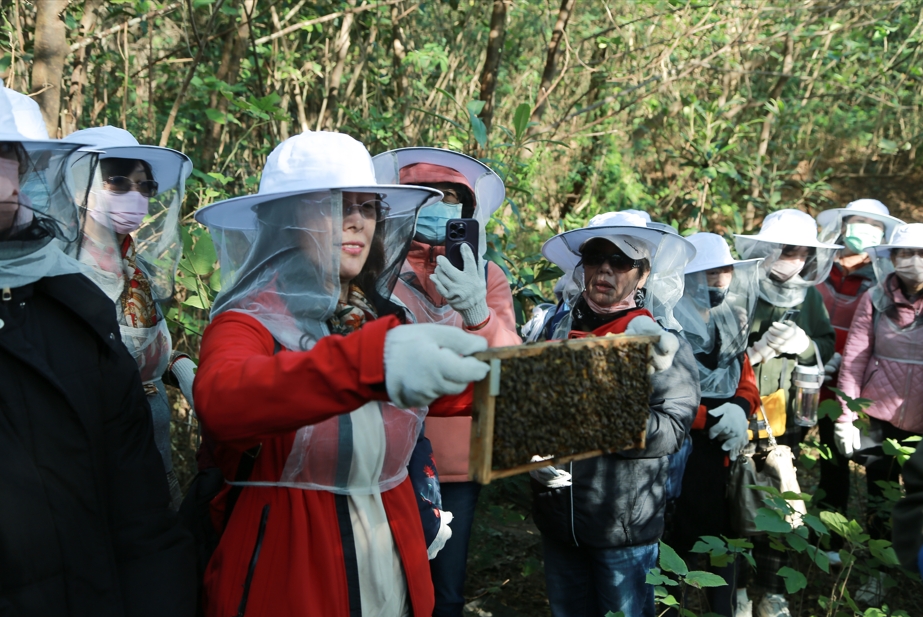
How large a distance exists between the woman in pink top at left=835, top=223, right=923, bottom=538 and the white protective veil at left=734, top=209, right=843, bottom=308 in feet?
1.05

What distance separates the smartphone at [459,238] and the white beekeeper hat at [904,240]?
9.35ft

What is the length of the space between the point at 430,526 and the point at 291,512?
1.59 feet

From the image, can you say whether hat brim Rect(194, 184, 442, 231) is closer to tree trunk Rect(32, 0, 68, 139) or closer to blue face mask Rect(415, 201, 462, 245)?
blue face mask Rect(415, 201, 462, 245)

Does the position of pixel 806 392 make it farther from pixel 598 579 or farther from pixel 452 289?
pixel 452 289

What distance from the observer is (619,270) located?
9.52 ft

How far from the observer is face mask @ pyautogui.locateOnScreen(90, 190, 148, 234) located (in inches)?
104

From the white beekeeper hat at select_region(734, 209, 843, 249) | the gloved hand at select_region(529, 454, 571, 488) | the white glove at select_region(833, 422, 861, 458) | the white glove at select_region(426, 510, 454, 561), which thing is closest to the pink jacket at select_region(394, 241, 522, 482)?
the gloved hand at select_region(529, 454, 571, 488)

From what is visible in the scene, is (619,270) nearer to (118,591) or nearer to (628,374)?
(628,374)

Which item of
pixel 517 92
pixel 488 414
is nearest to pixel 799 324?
pixel 488 414

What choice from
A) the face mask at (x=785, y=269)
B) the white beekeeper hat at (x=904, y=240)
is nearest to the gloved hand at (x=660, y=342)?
→ the face mask at (x=785, y=269)

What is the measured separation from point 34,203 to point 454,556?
188 cm

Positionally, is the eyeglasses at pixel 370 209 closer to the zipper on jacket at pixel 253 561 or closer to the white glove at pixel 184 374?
the zipper on jacket at pixel 253 561

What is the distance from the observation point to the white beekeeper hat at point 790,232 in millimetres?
4457

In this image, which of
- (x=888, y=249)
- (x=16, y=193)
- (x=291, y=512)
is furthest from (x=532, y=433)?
(x=888, y=249)
